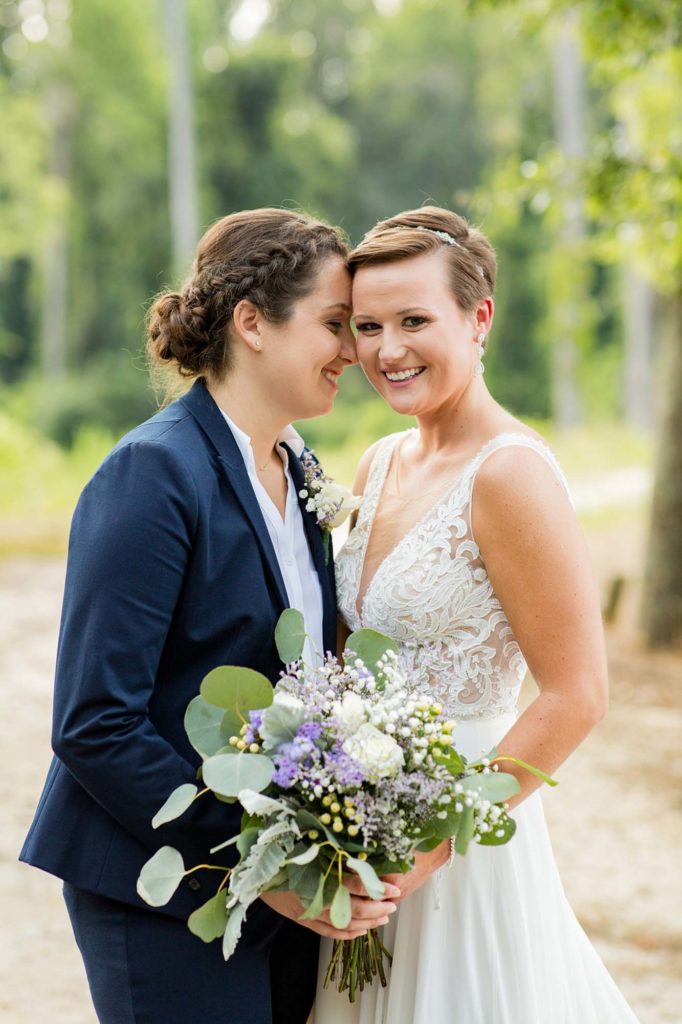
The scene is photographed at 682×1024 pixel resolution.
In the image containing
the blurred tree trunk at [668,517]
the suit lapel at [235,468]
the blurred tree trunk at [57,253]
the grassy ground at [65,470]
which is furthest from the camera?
the blurred tree trunk at [57,253]

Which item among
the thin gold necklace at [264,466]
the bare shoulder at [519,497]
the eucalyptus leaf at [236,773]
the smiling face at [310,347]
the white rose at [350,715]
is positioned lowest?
the eucalyptus leaf at [236,773]

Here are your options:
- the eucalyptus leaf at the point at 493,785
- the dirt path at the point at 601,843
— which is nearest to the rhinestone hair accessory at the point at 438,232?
the eucalyptus leaf at the point at 493,785

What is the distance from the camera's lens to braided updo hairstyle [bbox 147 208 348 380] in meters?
2.71

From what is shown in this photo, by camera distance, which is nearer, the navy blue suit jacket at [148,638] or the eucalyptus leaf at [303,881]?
the eucalyptus leaf at [303,881]

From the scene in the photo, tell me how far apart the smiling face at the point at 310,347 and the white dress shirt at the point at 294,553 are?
151 millimetres

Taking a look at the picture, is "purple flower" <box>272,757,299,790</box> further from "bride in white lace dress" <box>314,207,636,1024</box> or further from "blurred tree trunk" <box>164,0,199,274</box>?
"blurred tree trunk" <box>164,0,199,274</box>

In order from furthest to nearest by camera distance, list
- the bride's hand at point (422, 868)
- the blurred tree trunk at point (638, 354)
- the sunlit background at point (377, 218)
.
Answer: the blurred tree trunk at point (638, 354), the sunlit background at point (377, 218), the bride's hand at point (422, 868)

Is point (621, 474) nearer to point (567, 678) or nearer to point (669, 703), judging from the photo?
point (669, 703)

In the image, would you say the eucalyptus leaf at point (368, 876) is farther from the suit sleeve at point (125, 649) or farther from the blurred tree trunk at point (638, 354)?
the blurred tree trunk at point (638, 354)

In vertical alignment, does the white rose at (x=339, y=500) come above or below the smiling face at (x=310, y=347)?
below

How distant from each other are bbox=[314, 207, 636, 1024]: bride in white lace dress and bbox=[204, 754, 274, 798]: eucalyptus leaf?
1.89ft

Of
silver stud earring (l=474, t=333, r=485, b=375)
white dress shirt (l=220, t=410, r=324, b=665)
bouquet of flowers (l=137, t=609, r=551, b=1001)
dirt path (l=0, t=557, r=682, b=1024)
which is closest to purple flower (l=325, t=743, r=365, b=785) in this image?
bouquet of flowers (l=137, t=609, r=551, b=1001)

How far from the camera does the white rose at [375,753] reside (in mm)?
2086

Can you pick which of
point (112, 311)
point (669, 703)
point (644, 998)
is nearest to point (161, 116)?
point (112, 311)
